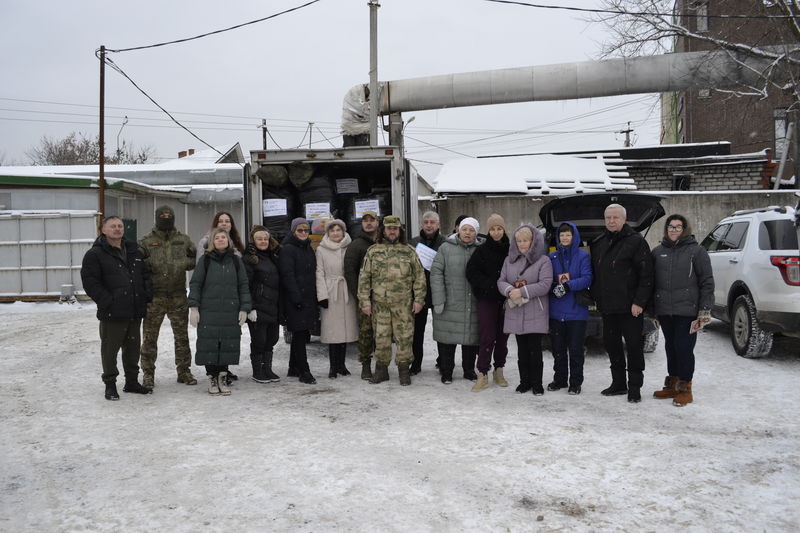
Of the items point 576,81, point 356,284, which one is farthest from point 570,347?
point 576,81

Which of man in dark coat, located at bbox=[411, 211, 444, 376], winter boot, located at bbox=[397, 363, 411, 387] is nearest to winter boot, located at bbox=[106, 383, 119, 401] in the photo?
winter boot, located at bbox=[397, 363, 411, 387]

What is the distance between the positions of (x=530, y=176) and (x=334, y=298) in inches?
555

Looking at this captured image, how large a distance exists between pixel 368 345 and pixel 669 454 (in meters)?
3.61

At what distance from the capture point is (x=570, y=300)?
20.5 ft

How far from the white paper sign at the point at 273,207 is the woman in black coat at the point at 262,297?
5.83ft

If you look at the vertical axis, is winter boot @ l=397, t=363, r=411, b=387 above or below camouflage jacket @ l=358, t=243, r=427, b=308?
below

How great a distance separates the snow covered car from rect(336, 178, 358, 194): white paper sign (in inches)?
108

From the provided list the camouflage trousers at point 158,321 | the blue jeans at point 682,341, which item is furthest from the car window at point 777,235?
the camouflage trousers at point 158,321

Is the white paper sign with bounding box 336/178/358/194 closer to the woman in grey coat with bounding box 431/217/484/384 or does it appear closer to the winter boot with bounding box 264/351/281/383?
the woman in grey coat with bounding box 431/217/484/384

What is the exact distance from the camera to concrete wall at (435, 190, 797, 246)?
57.9ft

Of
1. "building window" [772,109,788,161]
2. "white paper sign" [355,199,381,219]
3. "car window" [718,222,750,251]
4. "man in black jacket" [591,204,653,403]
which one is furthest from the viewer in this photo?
"building window" [772,109,788,161]

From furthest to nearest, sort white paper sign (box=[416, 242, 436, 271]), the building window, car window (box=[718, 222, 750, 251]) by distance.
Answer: the building window < car window (box=[718, 222, 750, 251]) < white paper sign (box=[416, 242, 436, 271])

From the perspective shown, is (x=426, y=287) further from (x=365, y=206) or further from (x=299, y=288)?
(x=365, y=206)

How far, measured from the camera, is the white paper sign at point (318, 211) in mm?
8852
